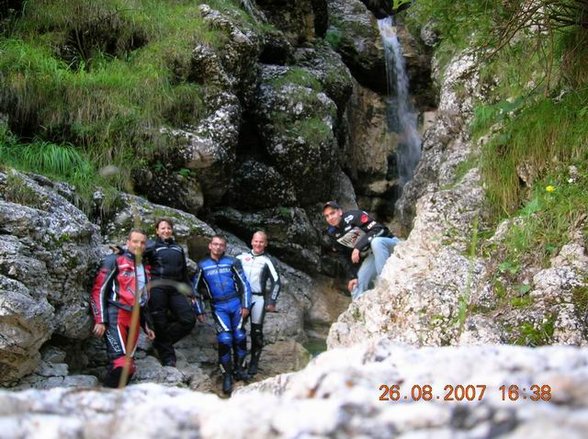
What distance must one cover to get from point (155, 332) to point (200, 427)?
6459 mm

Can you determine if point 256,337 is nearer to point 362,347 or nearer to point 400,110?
point 362,347

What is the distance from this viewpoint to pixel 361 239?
20.7 feet

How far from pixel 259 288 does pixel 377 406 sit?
271 inches

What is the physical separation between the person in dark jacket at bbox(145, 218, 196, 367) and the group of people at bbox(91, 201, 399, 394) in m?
0.01

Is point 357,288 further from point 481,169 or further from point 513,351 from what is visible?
point 513,351

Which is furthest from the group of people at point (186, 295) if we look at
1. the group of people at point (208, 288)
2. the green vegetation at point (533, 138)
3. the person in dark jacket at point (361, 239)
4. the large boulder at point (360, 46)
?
the large boulder at point (360, 46)

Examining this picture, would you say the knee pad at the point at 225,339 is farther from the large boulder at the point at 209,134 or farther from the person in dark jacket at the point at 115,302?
the large boulder at the point at 209,134

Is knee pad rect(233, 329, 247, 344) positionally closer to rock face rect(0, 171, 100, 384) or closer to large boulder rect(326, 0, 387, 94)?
rock face rect(0, 171, 100, 384)

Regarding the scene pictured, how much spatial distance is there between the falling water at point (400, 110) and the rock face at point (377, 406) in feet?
47.8

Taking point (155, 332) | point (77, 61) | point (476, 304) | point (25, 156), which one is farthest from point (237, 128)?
point (476, 304)

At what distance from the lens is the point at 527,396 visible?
125cm

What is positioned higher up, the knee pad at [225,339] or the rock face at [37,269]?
the rock face at [37,269]

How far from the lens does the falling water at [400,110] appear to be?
15.8m

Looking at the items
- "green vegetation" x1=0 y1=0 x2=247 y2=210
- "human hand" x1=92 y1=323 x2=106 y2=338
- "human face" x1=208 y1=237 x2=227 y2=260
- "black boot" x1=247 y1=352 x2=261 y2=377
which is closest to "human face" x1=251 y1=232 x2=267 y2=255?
"human face" x1=208 y1=237 x2=227 y2=260
